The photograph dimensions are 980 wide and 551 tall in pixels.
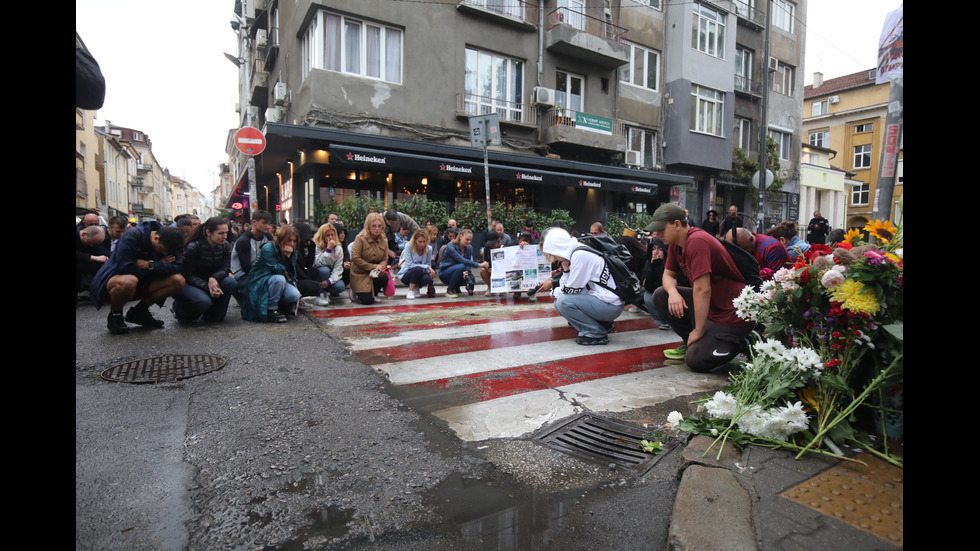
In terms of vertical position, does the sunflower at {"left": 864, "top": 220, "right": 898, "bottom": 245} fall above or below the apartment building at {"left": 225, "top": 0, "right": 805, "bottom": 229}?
below

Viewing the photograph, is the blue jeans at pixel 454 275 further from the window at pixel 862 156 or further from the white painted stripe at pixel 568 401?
the window at pixel 862 156

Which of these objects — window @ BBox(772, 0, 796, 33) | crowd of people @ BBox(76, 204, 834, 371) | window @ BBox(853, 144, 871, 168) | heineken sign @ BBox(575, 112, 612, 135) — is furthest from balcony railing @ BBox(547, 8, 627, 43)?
window @ BBox(853, 144, 871, 168)

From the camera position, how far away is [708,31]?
24.6 metres

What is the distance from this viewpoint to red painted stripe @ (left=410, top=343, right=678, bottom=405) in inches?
179

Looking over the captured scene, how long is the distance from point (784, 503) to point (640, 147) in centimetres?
2257

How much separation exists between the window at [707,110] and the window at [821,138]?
100.0ft

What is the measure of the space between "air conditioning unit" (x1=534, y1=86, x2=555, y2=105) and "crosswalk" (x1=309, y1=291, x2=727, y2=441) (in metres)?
13.2

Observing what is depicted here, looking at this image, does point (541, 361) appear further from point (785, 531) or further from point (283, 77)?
point (283, 77)

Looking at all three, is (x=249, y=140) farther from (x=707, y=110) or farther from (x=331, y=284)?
(x=707, y=110)

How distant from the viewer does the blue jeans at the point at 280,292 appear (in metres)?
7.51

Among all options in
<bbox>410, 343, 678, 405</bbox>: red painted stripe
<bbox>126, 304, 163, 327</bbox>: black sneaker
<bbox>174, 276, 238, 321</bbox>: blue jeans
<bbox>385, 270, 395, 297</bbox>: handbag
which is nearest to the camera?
<bbox>410, 343, 678, 405</bbox>: red painted stripe

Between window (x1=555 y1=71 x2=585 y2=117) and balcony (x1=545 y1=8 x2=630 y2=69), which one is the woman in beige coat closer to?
window (x1=555 y1=71 x2=585 y2=117)
